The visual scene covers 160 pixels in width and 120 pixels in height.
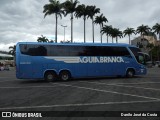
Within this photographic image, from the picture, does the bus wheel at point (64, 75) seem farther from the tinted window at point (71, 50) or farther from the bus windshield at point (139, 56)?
the bus windshield at point (139, 56)

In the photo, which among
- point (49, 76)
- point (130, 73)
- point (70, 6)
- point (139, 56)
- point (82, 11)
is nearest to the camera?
point (49, 76)

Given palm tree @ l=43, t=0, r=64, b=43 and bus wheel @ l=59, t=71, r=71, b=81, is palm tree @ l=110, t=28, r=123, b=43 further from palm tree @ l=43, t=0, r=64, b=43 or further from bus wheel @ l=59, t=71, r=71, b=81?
bus wheel @ l=59, t=71, r=71, b=81

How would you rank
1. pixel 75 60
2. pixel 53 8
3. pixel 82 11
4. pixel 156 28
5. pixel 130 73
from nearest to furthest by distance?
pixel 75 60 < pixel 130 73 < pixel 53 8 < pixel 82 11 < pixel 156 28

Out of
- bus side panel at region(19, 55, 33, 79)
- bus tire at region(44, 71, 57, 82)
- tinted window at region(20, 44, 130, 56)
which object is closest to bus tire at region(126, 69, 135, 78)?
tinted window at region(20, 44, 130, 56)

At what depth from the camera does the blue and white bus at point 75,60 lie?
2256 centimetres

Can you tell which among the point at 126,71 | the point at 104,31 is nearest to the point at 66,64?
the point at 126,71

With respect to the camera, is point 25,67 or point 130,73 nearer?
point 25,67

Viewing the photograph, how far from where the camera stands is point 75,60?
955 inches

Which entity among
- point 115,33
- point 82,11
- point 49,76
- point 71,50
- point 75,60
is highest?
point 82,11

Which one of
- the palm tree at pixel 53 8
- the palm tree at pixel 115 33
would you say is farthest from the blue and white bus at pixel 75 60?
the palm tree at pixel 115 33

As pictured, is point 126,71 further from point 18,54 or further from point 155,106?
point 155,106

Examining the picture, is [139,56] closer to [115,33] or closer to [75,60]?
[75,60]

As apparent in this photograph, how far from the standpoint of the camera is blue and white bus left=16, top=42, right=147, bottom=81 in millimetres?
22562

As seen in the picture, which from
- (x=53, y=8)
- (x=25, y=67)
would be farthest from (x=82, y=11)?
(x=25, y=67)
